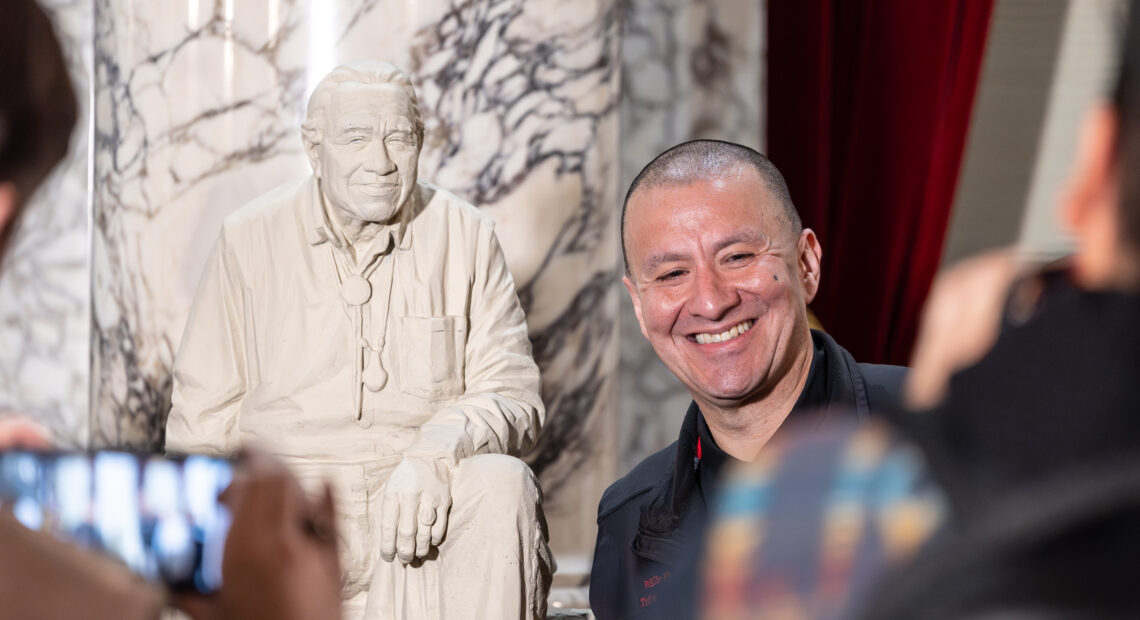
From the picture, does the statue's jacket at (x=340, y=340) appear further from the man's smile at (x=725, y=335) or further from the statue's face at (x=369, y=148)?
the man's smile at (x=725, y=335)

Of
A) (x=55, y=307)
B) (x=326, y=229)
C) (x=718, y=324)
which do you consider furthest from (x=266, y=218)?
(x=55, y=307)

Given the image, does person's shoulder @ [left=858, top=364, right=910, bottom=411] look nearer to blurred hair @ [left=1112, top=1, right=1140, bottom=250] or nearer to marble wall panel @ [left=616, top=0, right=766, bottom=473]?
blurred hair @ [left=1112, top=1, right=1140, bottom=250]

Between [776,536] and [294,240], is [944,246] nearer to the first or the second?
[294,240]

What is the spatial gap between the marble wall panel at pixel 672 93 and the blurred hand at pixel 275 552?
13.1ft

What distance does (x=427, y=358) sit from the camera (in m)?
2.91

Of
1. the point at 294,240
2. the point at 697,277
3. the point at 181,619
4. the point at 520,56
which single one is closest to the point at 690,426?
the point at 697,277

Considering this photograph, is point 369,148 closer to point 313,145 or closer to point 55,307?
point 313,145

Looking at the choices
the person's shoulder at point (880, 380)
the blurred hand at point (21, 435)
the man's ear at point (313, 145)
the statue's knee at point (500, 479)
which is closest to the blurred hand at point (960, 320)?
the blurred hand at point (21, 435)

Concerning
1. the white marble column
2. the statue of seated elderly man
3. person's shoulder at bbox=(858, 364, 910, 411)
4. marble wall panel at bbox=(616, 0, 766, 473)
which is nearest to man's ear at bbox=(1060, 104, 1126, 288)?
person's shoulder at bbox=(858, 364, 910, 411)

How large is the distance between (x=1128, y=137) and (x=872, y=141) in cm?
464

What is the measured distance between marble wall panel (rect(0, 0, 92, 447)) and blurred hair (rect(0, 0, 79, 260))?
4.21 meters

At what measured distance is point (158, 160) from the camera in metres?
3.55

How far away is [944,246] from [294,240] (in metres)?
2.80

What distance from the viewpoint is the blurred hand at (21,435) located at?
0.47 meters
